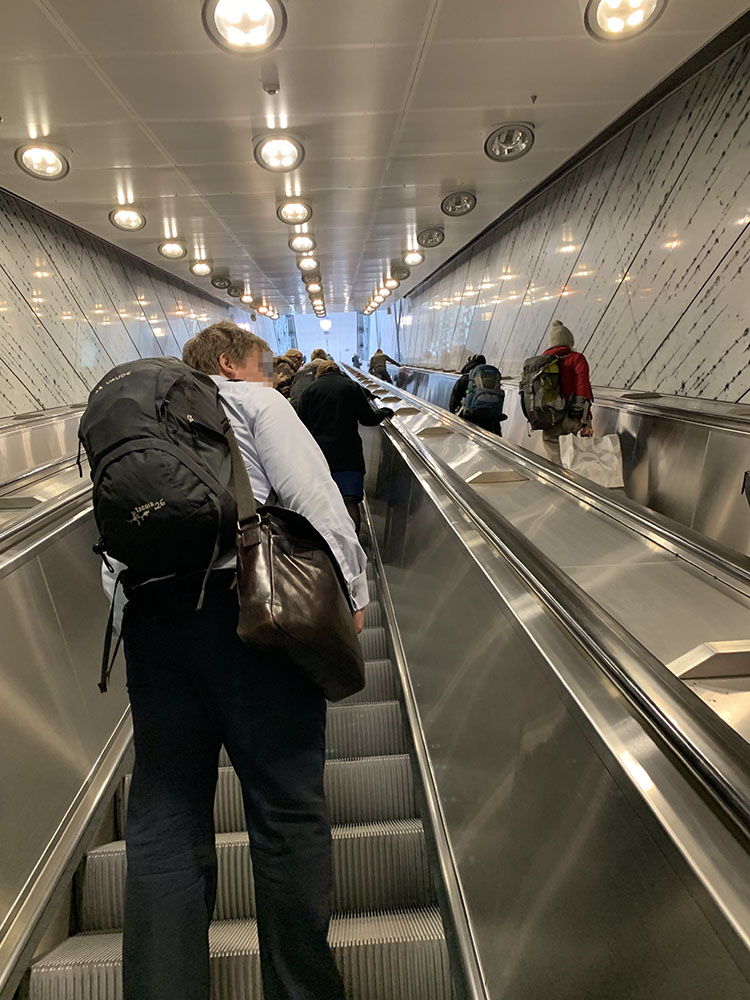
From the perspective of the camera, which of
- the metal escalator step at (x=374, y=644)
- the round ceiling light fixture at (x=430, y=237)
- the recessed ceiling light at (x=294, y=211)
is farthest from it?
the round ceiling light fixture at (x=430, y=237)

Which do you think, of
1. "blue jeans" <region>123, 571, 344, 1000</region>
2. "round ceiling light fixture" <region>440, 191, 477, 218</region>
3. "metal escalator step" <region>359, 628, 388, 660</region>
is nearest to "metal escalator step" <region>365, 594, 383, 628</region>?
"metal escalator step" <region>359, 628, 388, 660</region>

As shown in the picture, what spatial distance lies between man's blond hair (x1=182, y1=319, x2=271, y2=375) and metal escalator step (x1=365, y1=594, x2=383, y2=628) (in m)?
2.50

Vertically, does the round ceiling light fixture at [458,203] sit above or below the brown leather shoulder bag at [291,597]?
above

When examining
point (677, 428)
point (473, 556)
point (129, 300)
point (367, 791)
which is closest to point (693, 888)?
point (473, 556)

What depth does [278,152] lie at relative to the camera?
17.9 ft

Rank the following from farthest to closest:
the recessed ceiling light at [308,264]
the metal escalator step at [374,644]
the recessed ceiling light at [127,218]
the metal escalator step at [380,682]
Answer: the recessed ceiling light at [308,264] → the recessed ceiling light at [127,218] → the metal escalator step at [374,644] → the metal escalator step at [380,682]

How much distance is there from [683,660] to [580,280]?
297 inches

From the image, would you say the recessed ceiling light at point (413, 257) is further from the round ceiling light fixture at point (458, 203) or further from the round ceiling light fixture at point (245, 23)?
the round ceiling light fixture at point (245, 23)

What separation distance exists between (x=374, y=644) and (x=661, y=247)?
196 inches

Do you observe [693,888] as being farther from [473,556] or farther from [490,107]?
[490,107]

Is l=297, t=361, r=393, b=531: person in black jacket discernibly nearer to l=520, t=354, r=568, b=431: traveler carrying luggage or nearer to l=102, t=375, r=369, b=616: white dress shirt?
l=520, t=354, r=568, b=431: traveler carrying luggage

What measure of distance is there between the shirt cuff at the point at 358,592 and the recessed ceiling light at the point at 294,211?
7067 mm

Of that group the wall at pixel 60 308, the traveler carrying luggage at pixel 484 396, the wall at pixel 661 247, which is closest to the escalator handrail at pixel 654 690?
the wall at pixel 661 247

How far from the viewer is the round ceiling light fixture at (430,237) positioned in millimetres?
9370
